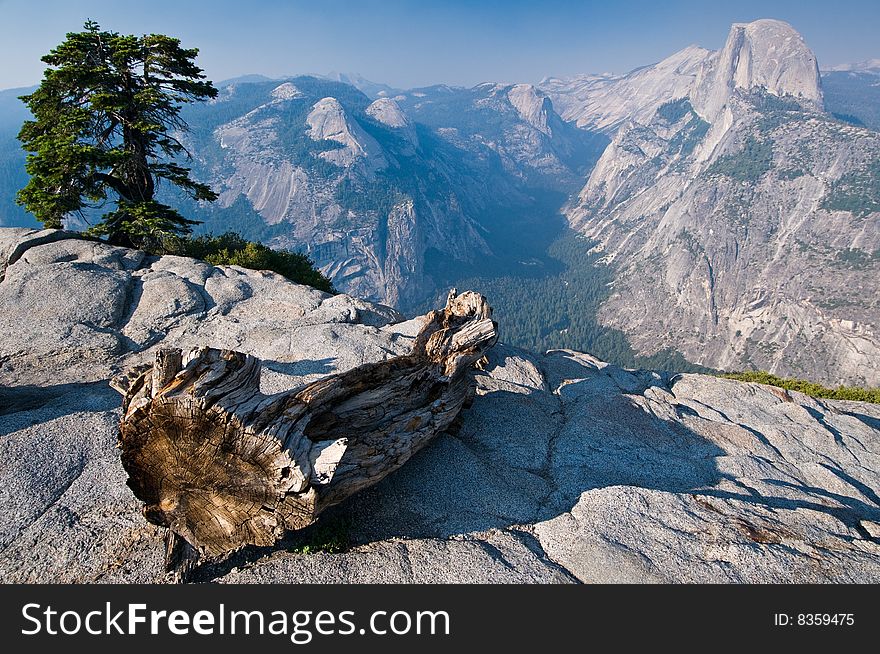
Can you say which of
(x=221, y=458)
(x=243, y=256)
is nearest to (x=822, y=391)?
(x=221, y=458)

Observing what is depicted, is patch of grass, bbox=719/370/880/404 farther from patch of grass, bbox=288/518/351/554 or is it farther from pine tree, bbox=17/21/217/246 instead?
pine tree, bbox=17/21/217/246

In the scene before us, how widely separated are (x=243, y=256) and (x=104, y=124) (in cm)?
1162

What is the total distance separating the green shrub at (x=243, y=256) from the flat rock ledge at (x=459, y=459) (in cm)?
245

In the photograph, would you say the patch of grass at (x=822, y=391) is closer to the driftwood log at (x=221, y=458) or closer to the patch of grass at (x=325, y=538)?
the patch of grass at (x=325, y=538)

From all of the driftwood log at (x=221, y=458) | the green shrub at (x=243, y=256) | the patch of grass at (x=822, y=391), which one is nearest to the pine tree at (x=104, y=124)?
the green shrub at (x=243, y=256)

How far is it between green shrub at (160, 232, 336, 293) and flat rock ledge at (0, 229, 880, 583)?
245cm

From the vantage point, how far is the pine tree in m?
24.7

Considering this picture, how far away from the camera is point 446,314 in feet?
61.9

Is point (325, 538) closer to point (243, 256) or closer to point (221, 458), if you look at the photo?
point (221, 458)

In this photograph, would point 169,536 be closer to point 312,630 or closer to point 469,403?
point 312,630

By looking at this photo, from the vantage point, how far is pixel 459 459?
42.9 ft

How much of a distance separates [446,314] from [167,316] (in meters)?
13.0

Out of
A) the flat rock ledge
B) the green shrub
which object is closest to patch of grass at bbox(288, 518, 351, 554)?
the flat rock ledge

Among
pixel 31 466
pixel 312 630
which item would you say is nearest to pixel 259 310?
pixel 31 466
